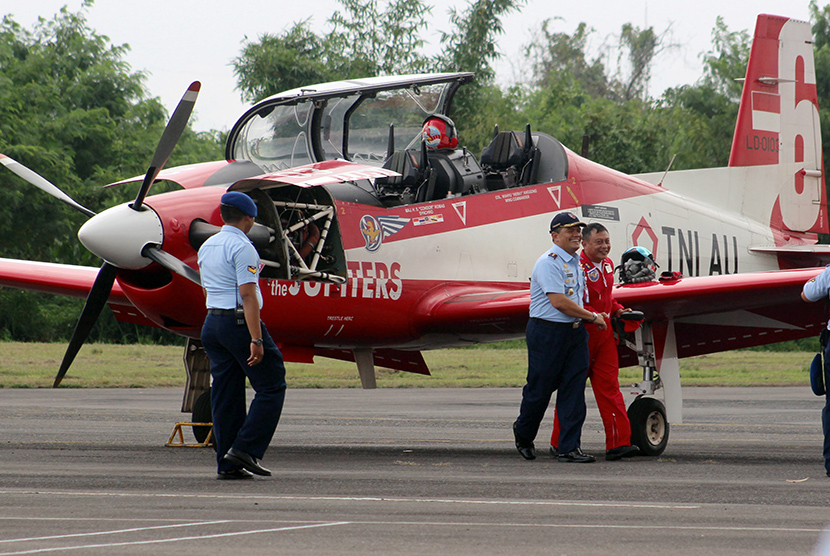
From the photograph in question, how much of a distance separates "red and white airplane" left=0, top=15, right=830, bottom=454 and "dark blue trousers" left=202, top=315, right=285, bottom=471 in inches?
56.7

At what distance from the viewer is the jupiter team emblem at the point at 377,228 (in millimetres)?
10570

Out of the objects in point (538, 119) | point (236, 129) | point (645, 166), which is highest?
point (538, 119)

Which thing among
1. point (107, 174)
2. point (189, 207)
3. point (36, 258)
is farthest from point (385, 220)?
point (107, 174)

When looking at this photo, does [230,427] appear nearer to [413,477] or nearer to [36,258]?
[413,477]

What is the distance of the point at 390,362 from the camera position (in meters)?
12.7

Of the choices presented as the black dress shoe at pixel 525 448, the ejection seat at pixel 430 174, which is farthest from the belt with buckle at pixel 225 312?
the ejection seat at pixel 430 174

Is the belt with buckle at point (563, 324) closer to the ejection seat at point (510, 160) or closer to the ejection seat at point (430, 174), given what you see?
the ejection seat at point (430, 174)

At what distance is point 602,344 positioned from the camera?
31.4 feet

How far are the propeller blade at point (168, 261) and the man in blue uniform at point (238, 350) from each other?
111 centimetres

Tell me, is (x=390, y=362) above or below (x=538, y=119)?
below

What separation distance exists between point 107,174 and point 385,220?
108 feet

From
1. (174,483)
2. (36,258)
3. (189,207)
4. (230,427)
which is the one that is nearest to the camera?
(174,483)

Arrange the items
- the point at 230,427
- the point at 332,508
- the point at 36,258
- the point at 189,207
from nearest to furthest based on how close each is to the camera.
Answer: the point at 332,508 → the point at 230,427 → the point at 189,207 → the point at 36,258

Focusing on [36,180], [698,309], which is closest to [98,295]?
[36,180]
